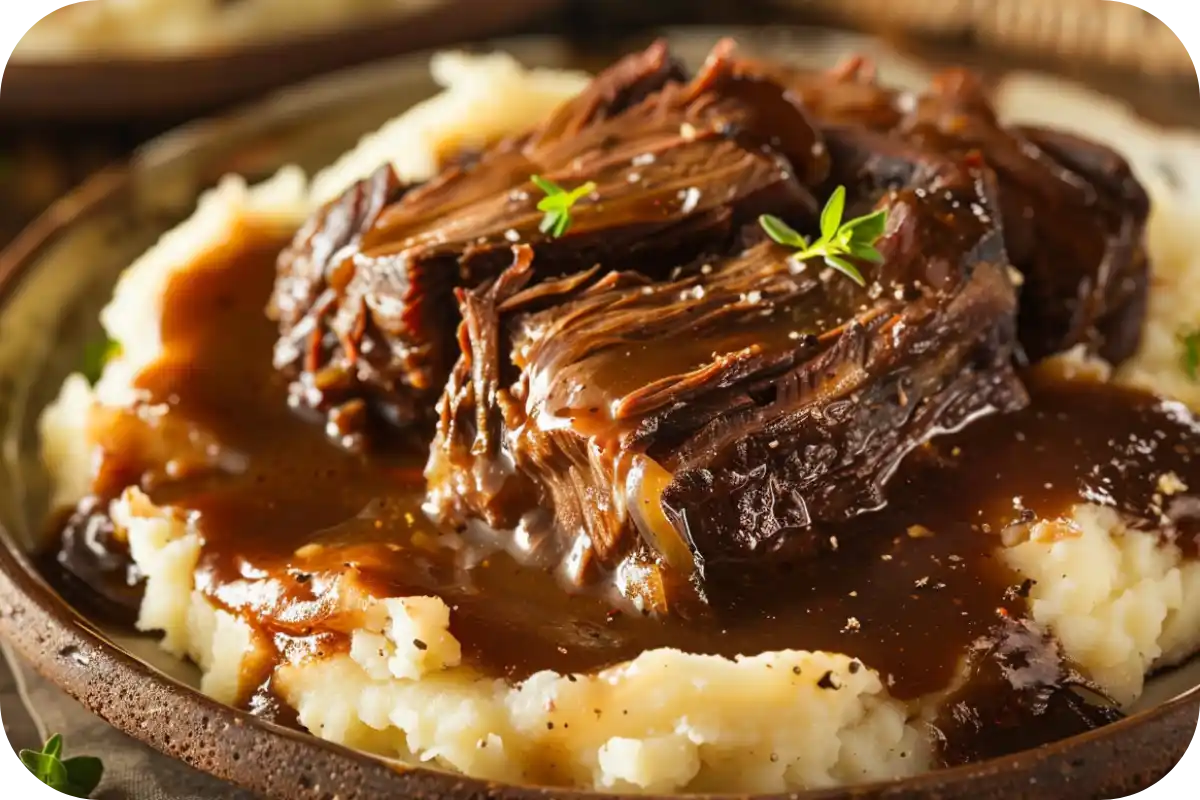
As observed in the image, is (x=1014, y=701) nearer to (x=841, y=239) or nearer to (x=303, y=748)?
(x=841, y=239)

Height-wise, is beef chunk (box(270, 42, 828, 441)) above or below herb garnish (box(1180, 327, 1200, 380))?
above

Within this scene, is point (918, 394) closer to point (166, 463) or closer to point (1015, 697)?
point (1015, 697)

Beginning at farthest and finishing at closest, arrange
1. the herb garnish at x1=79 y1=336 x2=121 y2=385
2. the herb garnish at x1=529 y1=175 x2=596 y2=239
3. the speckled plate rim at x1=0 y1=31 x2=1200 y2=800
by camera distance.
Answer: the herb garnish at x1=79 y1=336 x2=121 y2=385 → the herb garnish at x1=529 y1=175 x2=596 y2=239 → the speckled plate rim at x1=0 y1=31 x2=1200 y2=800

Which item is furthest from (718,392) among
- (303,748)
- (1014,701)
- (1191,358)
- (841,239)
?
(1191,358)

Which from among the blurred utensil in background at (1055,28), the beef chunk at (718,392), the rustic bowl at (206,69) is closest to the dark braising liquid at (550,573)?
the beef chunk at (718,392)

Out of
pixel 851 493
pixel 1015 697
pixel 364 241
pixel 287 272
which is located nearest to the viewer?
pixel 1015 697

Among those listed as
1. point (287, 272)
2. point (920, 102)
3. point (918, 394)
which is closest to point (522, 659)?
point (918, 394)

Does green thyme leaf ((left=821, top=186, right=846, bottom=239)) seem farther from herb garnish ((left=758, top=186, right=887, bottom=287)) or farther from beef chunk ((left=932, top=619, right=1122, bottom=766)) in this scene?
beef chunk ((left=932, top=619, right=1122, bottom=766))

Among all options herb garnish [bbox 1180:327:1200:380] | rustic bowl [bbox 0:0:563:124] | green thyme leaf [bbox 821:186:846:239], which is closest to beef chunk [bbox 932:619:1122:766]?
green thyme leaf [bbox 821:186:846:239]
